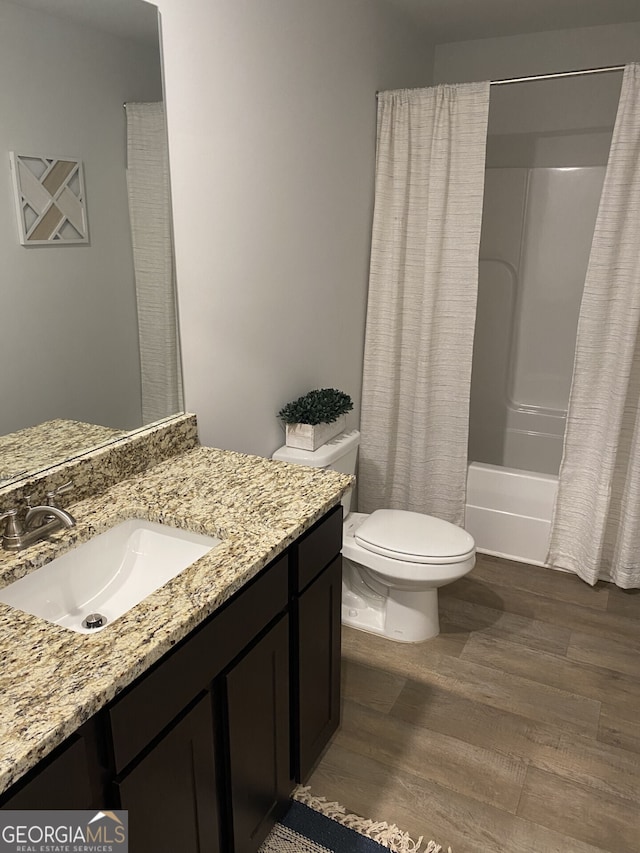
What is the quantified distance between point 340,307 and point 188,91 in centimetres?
123

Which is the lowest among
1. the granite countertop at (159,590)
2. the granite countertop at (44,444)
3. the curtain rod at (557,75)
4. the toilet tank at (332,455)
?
the toilet tank at (332,455)

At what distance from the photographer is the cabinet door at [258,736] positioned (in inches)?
57.7

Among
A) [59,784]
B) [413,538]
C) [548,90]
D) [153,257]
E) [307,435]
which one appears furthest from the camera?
[548,90]

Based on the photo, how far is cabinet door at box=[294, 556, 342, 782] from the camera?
1.74 meters

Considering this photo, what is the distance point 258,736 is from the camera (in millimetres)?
1569

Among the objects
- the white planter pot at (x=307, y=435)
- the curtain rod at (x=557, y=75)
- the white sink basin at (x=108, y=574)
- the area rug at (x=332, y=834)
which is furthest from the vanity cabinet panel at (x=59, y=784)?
the curtain rod at (x=557, y=75)

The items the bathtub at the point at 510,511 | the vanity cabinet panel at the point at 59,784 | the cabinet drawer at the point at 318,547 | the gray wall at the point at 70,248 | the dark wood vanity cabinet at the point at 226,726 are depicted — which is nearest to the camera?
the vanity cabinet panel at the point at 59,784

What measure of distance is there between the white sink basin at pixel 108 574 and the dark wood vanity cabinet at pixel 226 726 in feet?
0.87

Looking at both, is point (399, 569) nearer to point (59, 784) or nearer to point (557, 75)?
point (59, 784)

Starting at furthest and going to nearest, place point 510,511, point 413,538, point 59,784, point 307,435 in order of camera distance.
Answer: point 510,511
point 307,435
point 413,538
point 59,784

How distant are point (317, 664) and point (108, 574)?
64 cm

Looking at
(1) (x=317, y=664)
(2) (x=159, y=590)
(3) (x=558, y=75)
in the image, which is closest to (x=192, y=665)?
(2) (x=159, y=590)

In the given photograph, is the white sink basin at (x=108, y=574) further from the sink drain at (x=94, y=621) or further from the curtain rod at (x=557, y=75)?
the curtain rod at (x=557, y=75)

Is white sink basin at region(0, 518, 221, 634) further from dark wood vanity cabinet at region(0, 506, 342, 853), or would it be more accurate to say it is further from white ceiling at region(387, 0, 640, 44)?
white ceiling at region(387, 0, 640, 44)
